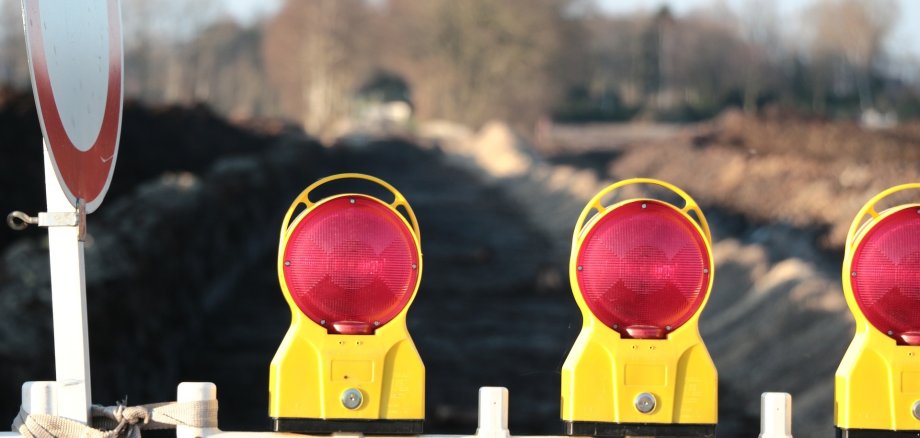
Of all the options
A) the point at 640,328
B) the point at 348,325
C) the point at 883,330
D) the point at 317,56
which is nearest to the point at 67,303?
the point at 348,325

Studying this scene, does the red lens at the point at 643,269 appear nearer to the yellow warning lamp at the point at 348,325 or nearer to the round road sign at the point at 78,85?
the yellow warning lamp at the point at 348,325

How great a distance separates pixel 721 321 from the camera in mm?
14562

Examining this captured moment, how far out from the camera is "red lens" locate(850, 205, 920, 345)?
3109 millimetres

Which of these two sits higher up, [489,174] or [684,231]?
[489,174]

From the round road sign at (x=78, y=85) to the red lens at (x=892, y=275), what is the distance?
1.58 metres

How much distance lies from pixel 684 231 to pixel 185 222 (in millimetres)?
13802

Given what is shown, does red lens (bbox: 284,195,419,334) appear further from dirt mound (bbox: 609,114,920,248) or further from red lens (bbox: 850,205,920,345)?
dirt mound (bbox: 609,114,920,248)

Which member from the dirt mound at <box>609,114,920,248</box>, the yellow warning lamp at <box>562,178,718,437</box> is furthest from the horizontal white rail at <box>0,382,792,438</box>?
the dirt mound at <box>609,114,920,248</box>

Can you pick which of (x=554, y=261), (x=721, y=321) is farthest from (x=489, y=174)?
(x=721, y=321)

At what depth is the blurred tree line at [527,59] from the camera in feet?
287

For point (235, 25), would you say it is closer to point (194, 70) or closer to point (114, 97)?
point (194, 70)

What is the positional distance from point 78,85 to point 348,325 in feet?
2.39

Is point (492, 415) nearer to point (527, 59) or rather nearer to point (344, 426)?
point (344, 426)

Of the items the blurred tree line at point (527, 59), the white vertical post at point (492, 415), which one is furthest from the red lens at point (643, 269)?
the blurred tree line at point (527, 59)
